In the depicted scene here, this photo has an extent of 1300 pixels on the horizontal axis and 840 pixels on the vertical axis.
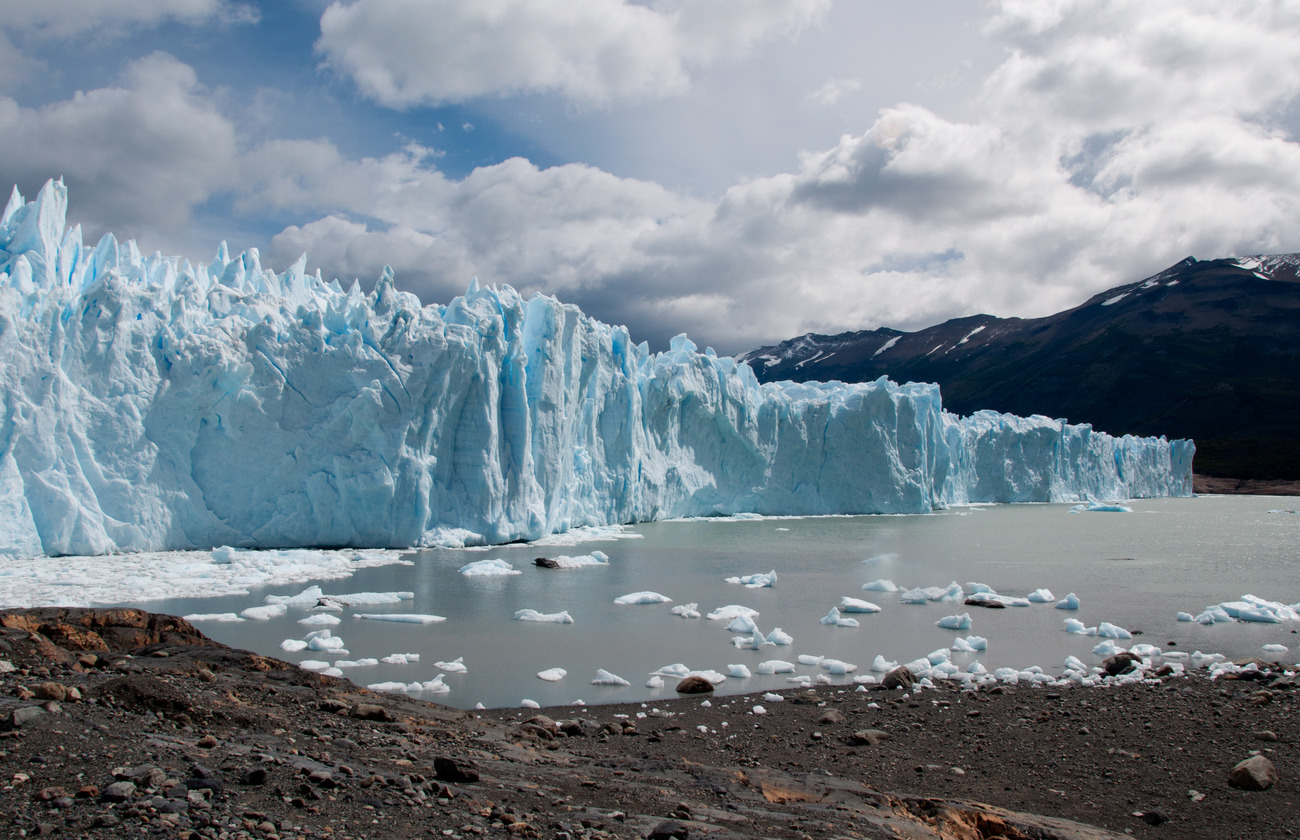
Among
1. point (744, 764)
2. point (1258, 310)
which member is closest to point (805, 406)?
point (744, 764)

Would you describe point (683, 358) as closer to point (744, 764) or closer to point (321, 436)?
point (321, 436)

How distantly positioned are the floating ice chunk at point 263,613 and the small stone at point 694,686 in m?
4.75

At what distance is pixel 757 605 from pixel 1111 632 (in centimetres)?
375

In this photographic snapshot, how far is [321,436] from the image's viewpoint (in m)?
14.5

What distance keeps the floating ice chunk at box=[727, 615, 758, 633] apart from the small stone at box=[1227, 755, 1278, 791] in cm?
430

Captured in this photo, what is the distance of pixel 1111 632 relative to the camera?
8.02 metres

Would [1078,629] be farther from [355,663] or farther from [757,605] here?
[355,663]

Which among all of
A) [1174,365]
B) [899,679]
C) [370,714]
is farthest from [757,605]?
[1174,365]

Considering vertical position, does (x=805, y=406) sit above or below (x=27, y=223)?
below

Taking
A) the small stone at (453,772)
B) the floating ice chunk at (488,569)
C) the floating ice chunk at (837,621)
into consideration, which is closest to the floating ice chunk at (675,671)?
the floating ice chunk at (837,621)

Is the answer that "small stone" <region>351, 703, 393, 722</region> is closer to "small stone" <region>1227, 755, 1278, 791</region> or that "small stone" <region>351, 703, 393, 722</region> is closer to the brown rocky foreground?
the brown rocky foreground

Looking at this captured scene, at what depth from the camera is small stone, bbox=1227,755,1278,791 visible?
3836 millimetres

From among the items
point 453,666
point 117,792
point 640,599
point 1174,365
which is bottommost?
point 640,599

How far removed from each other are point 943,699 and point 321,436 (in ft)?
40.3
